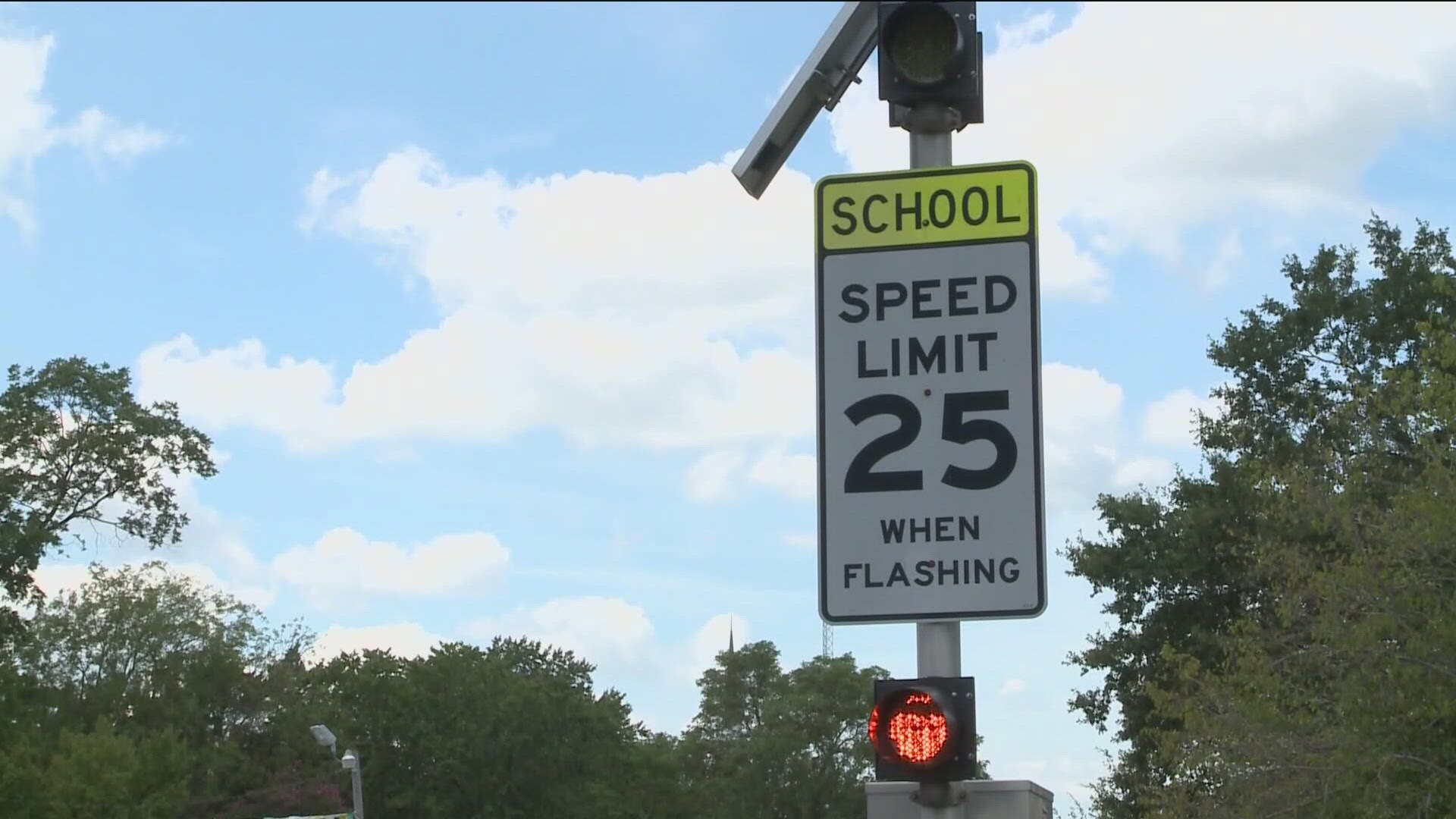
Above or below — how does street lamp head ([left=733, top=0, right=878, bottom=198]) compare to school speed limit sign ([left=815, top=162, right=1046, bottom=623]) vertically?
above

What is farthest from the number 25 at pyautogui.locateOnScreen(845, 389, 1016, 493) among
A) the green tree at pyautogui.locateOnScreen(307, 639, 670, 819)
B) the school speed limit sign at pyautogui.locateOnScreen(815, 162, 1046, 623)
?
the green tree at pyautogui.locateOnScreen(307, 639, 670, 819)

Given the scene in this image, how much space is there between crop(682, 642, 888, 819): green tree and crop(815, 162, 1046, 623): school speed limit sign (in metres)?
74.1

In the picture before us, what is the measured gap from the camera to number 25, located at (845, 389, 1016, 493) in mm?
5750

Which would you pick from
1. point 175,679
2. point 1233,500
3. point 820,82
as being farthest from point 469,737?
point 820,82

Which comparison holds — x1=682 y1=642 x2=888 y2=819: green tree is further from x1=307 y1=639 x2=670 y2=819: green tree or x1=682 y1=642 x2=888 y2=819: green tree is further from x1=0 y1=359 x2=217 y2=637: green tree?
x1=0 y1=359 x2=217 y2=637: green tree

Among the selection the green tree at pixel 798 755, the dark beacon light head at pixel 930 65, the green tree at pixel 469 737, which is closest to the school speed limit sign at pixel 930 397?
the dark beacon light head at pixel 930 65

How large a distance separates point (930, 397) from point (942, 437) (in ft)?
0.43

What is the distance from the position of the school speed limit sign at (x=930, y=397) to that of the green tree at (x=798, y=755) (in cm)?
7410

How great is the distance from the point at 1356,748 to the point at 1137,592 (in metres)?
18.6

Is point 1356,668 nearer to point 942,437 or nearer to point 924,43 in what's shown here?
→ point 924,43

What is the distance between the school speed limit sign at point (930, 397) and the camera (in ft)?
18.7

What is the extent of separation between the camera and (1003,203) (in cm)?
595

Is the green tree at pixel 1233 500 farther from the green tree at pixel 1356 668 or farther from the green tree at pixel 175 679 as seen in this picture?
the green tree at pixel 175 679

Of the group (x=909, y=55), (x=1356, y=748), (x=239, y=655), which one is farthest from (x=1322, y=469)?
(x=239, y=655)
